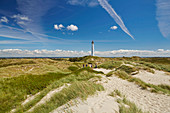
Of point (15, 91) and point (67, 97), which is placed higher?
point (67, 97)

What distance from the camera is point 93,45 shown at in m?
85.3

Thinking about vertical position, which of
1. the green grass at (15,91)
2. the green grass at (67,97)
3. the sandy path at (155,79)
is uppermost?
the green grass at (67,97)

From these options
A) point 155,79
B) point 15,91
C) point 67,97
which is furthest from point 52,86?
point 155,79

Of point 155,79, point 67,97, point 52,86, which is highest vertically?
point 67,97

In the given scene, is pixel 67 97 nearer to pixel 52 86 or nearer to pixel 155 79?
pixel 52 86

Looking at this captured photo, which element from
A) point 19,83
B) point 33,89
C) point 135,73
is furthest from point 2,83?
point 135,73

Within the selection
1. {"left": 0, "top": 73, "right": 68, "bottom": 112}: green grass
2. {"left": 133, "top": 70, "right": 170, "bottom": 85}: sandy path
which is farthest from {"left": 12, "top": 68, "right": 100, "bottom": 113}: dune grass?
{"left": 133, "top": 70, "right": 170, "bottom": 85}: sandy path

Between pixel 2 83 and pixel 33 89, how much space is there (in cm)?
422

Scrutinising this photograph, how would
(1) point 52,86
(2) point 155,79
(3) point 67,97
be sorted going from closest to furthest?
(3) point 67,97
(1) point 52,86
(2) point 155,79

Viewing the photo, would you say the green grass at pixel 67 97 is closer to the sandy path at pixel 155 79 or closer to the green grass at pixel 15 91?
the green grass at pixel 15 91

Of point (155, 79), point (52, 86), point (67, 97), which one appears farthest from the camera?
point (155, 79)

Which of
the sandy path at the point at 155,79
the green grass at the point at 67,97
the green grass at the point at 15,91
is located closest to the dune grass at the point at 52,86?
the green grass at the point at 15,91

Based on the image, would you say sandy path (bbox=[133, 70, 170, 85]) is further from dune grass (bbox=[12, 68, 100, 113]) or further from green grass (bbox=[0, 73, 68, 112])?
green grass (bbox=[0, 73, 68, 112])

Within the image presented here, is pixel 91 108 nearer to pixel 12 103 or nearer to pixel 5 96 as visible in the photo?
pixel 12 103
